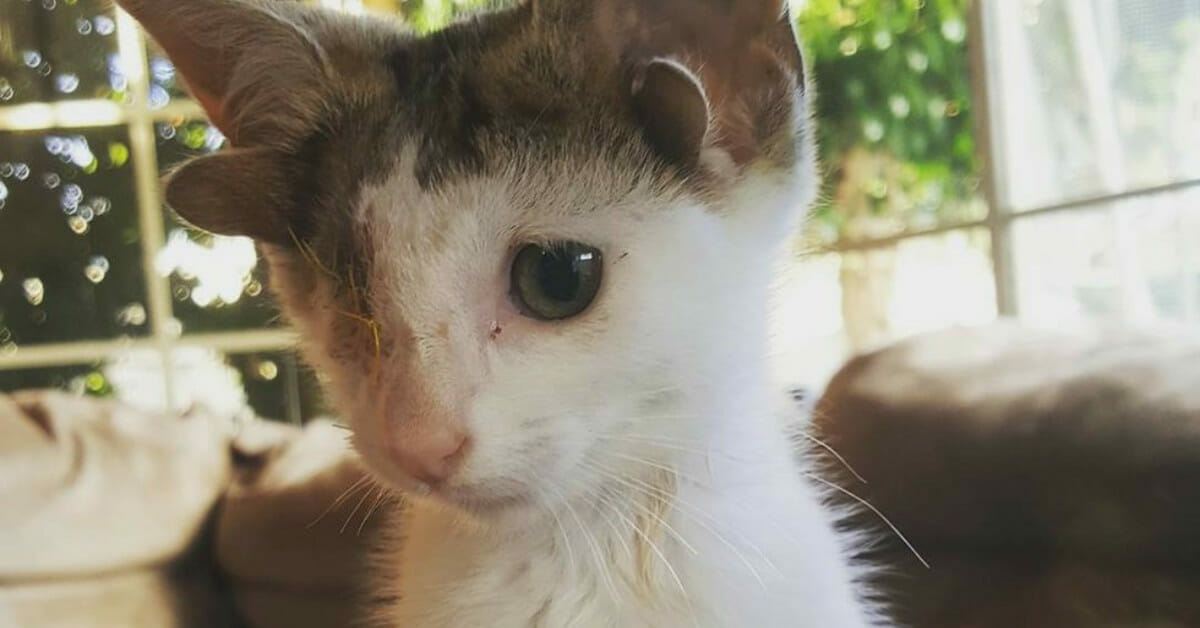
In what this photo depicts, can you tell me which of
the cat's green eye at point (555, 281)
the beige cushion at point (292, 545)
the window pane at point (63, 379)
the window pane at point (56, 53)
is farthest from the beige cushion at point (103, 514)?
the window pane at point (56, 53)

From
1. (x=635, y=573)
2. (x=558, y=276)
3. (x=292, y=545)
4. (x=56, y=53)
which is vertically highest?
(x=56, y=53)

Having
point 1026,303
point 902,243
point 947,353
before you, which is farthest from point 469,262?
point 902,243

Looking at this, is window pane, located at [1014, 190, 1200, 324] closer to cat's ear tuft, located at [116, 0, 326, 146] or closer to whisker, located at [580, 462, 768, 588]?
whisker, located at [580, 462, 768, 588]

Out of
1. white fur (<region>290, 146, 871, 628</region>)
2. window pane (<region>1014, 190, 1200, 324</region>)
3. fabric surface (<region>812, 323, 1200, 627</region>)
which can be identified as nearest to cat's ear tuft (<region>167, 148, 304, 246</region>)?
white fur (<region>290, 146, 871, 628</region>)

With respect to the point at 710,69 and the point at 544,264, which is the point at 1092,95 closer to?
the point at 710,69

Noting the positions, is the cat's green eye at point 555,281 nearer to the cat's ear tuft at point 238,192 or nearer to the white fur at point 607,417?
the white fur at point 607,417

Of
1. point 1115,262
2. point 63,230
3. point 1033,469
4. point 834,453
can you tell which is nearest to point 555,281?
point 834,453
